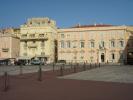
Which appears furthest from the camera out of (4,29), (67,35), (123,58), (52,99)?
(4,29)

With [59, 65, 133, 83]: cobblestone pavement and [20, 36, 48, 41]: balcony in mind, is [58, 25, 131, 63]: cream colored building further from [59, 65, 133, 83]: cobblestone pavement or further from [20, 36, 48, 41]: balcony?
[59, 65, 133, 83]: cobblestone pavement

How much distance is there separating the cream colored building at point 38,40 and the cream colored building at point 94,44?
2605mm

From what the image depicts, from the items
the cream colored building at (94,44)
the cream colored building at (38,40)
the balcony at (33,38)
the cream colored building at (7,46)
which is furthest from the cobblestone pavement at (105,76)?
the cream colored building at (7,46)

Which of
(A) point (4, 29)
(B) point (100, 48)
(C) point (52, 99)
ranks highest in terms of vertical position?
(A) point (4, 29)

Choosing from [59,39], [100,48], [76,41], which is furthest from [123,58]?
[59,39]

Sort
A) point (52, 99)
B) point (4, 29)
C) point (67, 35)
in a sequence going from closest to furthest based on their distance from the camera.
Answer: point (52, 99), point (67, 35), point (4, 29)

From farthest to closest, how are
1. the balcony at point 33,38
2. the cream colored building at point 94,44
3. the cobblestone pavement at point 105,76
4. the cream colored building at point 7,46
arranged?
1. the cream colored building at point 7,46
2. the balcony at point 33,38
3. the cream colored building at point 94,44
4. the cobblestone pavement at point 105,76

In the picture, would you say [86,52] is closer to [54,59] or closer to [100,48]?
[100,48]

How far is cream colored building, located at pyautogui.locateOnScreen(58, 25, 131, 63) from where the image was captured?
69250mm

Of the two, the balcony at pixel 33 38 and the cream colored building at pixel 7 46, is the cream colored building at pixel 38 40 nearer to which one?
the balcony at pixel 33 38

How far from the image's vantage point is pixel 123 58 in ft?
225

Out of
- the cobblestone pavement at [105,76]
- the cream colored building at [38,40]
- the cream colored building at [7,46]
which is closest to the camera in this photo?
the cobblestone pavement at [105,76]

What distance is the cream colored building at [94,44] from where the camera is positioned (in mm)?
69250

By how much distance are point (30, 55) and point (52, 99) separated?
213 ft
